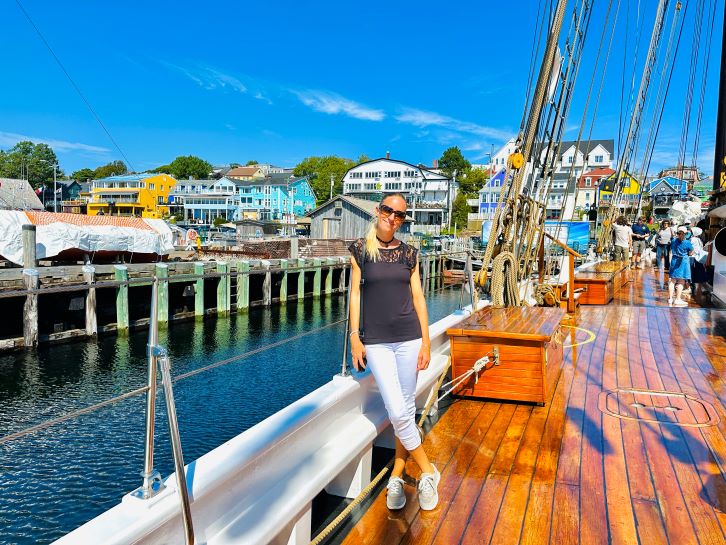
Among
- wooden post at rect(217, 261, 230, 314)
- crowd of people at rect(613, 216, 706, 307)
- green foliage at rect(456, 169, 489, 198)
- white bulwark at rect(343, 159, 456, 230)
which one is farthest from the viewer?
green foliage at rect(456, 169, 489, 198)

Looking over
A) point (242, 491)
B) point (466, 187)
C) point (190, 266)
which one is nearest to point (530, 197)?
point (242, 491)

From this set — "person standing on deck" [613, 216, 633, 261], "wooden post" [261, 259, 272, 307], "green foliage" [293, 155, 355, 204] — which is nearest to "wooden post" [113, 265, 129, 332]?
"wooden post" [261, 259, 272, 307]

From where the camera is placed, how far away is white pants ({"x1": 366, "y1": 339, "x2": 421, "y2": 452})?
2572 millimetres

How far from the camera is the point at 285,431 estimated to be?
8.05 ft

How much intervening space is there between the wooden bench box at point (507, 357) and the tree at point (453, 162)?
81616 mm

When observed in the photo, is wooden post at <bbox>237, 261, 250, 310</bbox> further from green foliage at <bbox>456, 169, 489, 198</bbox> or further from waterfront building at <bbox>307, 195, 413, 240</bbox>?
green foliage at <bbox>456, 169, 489, 198</bbox>

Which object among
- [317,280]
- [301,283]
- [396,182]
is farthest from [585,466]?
[396,182]

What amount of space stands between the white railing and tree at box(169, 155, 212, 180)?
372 ft

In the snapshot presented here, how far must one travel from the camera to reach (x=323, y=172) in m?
90.8

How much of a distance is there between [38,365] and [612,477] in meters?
14.6

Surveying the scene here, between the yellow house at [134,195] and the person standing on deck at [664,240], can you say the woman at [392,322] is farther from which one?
the yellow house at [134,195]

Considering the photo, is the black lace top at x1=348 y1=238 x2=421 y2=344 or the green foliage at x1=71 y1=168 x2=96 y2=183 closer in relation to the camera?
the black lace top at x1=348 y1=238 x2=421 y2=344

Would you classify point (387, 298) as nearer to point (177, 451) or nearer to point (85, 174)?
point (177, 451)

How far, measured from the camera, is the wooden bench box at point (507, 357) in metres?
4.06
